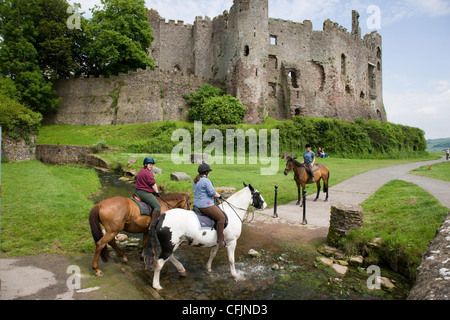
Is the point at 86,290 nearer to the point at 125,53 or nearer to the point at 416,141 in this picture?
the point at 125,53

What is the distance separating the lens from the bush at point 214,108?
112ft

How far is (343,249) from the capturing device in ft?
24.7

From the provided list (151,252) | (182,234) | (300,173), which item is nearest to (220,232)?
(182,234)

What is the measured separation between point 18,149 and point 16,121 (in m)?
2.28

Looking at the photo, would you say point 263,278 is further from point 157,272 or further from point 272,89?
point 272,89

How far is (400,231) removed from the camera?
7.51m

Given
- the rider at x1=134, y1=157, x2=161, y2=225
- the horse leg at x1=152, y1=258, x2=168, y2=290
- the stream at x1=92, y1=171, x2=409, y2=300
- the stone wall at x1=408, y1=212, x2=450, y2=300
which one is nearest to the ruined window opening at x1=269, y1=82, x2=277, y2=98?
the stream at x1=92, y1=171, x2=409, y2=300

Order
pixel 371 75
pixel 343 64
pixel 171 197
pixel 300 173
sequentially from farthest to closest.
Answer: pixel 371 75 < pixel 343 64 < pixel 300 173 < pixel 171 197

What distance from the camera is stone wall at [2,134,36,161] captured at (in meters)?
21.2

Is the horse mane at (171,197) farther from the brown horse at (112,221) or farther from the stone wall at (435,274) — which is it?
the stone wall at (435,274)

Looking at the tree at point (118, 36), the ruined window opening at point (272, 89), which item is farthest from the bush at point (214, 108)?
the tree at point (118, 36)
